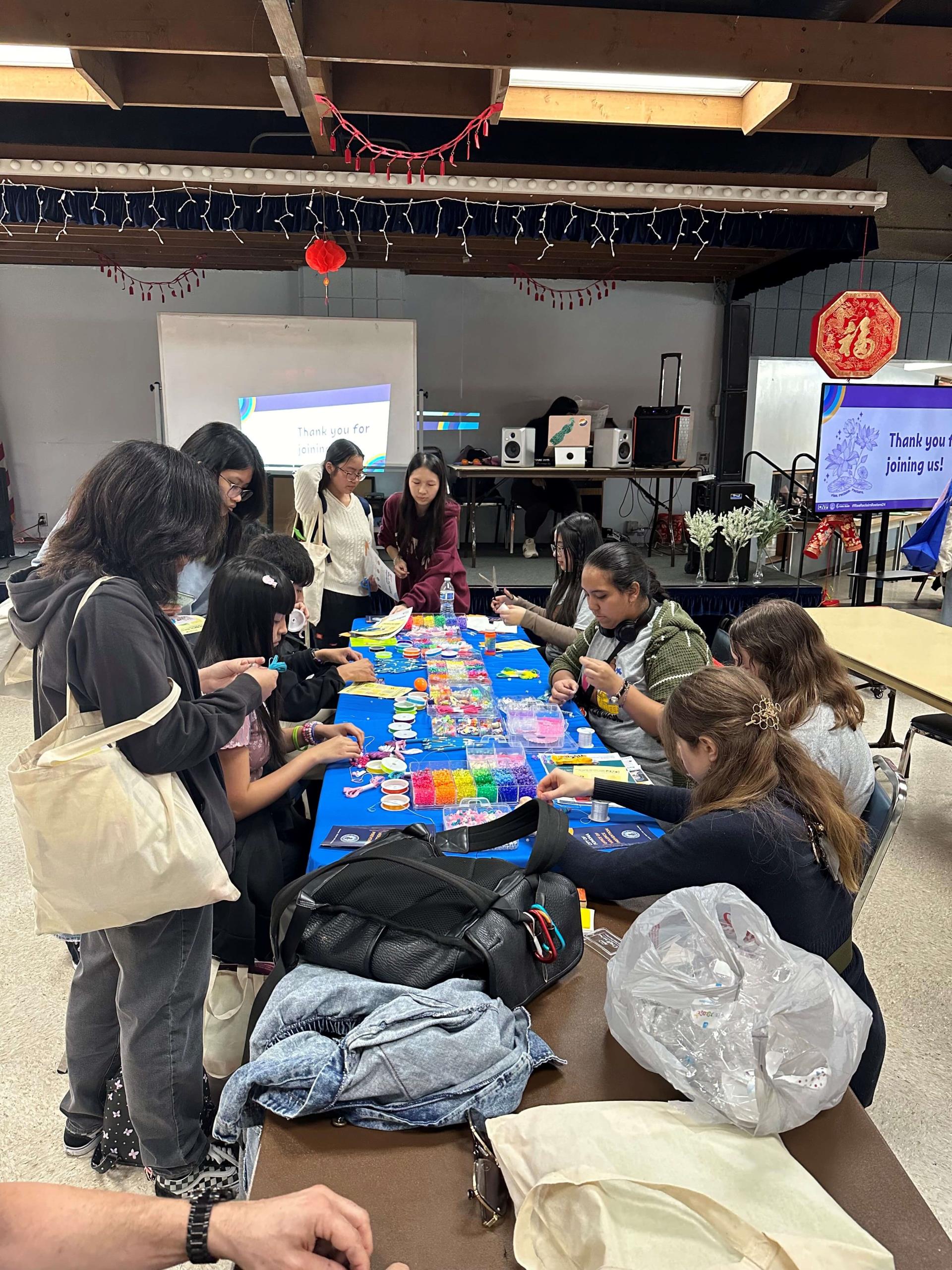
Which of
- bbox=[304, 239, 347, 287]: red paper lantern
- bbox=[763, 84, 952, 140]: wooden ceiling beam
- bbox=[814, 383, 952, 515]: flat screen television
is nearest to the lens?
bbox=[763, 84, 952, 140]: wooden ceiling beam

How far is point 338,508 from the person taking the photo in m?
3.98

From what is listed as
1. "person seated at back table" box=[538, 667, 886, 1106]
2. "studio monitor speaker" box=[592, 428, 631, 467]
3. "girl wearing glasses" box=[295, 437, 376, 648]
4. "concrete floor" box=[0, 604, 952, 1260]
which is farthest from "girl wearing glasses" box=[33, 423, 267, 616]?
"studio monitor speaker" box=[592, 428, 631, 467]

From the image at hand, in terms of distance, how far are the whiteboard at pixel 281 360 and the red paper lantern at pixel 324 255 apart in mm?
1945

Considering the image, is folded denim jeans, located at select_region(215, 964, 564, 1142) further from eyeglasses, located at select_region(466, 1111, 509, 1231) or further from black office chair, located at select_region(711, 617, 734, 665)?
black office chair, located at select_region(711, 617, 734, 665)

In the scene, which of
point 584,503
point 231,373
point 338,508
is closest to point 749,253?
point 584,503

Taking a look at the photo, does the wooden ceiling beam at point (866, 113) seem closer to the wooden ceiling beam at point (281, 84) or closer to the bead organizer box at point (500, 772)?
the wooden ceiling beam at point (281, 84)

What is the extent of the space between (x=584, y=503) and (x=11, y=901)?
7.23 m

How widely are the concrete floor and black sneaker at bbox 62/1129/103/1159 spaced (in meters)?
0.02

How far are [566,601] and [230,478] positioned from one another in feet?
5.07

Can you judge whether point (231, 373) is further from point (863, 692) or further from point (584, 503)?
point (863, 692)

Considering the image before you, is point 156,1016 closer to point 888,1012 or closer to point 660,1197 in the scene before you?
point 660,1197

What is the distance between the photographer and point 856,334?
17.8ft

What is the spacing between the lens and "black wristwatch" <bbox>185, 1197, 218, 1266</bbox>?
2.90 feet

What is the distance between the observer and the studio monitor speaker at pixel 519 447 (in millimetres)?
7867
